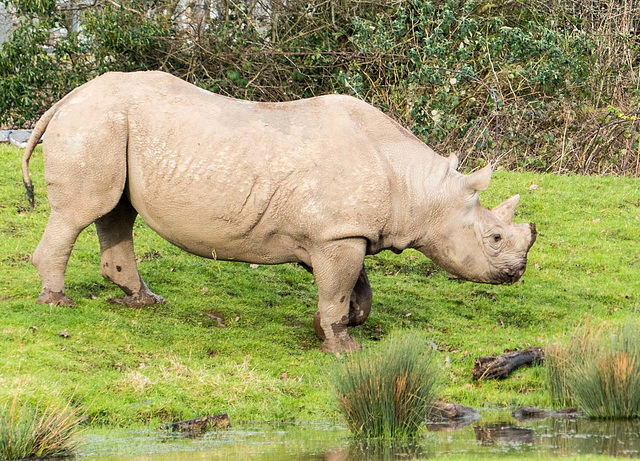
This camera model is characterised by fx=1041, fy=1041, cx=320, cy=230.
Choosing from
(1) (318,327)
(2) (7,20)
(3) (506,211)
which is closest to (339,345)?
(1) (318,327)

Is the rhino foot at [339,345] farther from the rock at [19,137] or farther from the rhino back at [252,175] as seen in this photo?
the rock at [19,137]

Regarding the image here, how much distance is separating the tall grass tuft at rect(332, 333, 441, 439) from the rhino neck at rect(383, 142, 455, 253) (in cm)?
260

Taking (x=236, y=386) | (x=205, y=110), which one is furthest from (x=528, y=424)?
(x=205, y=110)

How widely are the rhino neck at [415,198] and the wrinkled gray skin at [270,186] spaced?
1 cm

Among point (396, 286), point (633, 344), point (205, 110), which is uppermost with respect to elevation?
point (205, 110)

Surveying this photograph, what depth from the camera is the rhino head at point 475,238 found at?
34.8 ft

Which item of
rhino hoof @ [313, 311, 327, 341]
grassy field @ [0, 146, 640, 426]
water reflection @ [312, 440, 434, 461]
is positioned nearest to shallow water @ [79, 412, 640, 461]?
water reflection @ [312, 440, 434, 461]

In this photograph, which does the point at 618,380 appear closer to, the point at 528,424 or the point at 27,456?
the point at 528,424

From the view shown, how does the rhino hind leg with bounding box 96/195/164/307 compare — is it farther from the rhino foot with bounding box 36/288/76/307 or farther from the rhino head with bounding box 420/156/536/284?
the rhino head with bounding box 420/156/536/284

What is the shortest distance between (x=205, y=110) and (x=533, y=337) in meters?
4.21

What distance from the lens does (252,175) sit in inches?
405

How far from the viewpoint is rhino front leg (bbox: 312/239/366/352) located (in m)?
10.2

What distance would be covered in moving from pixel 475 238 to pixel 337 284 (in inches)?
60.2

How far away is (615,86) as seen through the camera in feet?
63.8
